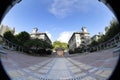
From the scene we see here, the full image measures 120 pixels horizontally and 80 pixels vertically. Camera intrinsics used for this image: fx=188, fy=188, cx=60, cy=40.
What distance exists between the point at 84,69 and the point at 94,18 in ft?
2.05

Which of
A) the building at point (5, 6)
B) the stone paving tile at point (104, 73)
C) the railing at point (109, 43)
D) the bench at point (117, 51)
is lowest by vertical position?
the stone paving tile at point (104, 73)

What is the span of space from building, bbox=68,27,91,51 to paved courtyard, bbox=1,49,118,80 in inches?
4.2

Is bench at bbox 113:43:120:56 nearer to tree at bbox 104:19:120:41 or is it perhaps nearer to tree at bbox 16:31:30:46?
tree at bbox 104:19:120:41

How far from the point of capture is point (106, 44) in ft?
5.45

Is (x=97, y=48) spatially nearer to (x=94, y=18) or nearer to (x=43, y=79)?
(x=94, y=18)

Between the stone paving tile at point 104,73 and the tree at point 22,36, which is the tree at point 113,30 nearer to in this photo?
the stone paving tile at point 104,73

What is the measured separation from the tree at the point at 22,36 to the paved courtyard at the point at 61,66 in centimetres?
11

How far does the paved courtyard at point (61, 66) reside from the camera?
68.2 inches

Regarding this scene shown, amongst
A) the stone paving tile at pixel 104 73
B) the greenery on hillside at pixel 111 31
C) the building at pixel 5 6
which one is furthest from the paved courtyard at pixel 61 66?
the building at pixel 5 6

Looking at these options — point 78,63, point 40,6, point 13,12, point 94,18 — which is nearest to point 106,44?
point 94,18

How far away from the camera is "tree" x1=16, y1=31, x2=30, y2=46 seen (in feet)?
5.52

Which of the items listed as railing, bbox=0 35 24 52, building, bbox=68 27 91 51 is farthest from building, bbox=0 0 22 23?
building, bbox=68 27 91 51

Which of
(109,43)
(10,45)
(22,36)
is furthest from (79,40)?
(10,45)

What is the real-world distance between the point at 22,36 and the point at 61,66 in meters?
0.64
